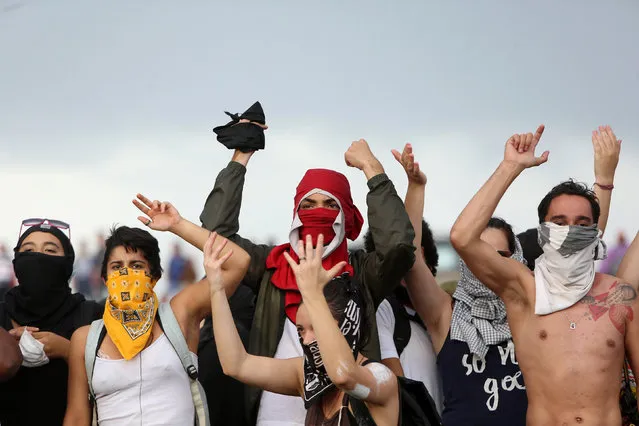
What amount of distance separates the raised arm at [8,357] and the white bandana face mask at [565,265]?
259cm

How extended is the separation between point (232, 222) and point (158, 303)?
0.66 metres

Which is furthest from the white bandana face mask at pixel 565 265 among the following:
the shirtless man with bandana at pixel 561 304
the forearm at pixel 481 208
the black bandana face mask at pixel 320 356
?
the black bandana face mask at pixel 320 356

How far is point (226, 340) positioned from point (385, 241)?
114cm

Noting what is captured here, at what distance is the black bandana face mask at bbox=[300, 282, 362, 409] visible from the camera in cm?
425

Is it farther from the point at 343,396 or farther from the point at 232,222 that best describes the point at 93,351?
the point at 343,396

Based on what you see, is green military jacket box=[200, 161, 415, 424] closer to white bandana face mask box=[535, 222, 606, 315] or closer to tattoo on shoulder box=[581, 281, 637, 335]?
white bandana face mask box=[535, 222, 606, 315]

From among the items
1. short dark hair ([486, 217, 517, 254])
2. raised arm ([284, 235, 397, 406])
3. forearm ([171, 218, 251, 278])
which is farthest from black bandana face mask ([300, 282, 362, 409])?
short dark hair ([486, 217, 517, 254])

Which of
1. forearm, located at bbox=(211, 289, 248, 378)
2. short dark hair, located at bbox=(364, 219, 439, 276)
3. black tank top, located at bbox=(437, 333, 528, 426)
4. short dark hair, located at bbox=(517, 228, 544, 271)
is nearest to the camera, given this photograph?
forearm, located at bbox=(211, 289, 248, 378)

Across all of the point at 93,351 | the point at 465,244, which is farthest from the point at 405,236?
the point at 93,351

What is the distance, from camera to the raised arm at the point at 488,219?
5043mm

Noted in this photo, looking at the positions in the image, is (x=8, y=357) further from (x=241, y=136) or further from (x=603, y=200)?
(x=603, y=200)

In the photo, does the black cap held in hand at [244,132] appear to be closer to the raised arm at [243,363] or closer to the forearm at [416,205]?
the forearm at [416,205]

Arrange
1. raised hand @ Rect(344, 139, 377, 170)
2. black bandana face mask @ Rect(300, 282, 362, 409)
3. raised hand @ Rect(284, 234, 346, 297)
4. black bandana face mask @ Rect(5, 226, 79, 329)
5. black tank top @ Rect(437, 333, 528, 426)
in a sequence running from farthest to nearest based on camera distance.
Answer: black bandana face mask @ Rect(5, 226, 79, 329)
raised hand @ Rect(344, 139, 377, 170)
black tank top @ Rect(437, 333, 528, 426)
black bandana face mask @ Rect(300, 282, 362, 409)
raised hand @ Rect(284, 234, 346, 297)

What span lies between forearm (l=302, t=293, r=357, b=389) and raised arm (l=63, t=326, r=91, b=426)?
1564mm
